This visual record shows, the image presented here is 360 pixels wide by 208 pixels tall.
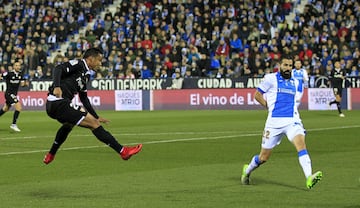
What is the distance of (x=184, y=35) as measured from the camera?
42.4m

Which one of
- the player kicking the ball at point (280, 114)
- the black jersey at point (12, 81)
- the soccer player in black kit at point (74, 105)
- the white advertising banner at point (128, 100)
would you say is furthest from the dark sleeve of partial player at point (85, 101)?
the white advertising banner at point (128, 100)

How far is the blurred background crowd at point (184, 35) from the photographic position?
3847 centimetres

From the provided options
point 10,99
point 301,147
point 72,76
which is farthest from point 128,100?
point 301,147

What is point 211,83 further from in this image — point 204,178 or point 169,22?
point 204,178

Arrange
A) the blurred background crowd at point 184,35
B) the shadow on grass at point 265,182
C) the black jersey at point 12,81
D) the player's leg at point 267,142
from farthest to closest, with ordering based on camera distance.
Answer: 1. the blurred background crowd at point 184,35
2. the black jersey at point 12,81
3. the player's leg at point 267,142
4. the shadow on grass at point 265,182

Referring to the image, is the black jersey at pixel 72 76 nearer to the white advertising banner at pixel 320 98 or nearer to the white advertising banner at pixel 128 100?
the white advertising banner at pixel 320 98

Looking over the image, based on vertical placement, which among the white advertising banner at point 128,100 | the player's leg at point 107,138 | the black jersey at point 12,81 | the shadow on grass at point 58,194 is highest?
the player's leg at point 107,138

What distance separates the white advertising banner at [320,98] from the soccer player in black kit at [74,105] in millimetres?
23307

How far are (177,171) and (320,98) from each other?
2261cm

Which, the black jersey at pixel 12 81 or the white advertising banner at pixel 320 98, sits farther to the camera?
the white advertising banner at pixel 320 98

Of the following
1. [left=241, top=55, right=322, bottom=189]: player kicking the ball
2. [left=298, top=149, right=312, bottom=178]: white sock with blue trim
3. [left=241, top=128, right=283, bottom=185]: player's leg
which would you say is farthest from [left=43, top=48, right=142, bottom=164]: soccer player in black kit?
[left=298, top=149, right=312, bottom=178]: white sock with blue trim

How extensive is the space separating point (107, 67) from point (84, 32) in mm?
5444

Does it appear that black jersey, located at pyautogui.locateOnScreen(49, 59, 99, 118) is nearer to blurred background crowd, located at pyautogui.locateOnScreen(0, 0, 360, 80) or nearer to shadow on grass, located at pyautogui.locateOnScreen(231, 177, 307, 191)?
shadow on grass, located at pyautogui.locateOnScreen(231, 177, 307, 191)

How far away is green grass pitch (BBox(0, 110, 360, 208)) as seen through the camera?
1130cm
